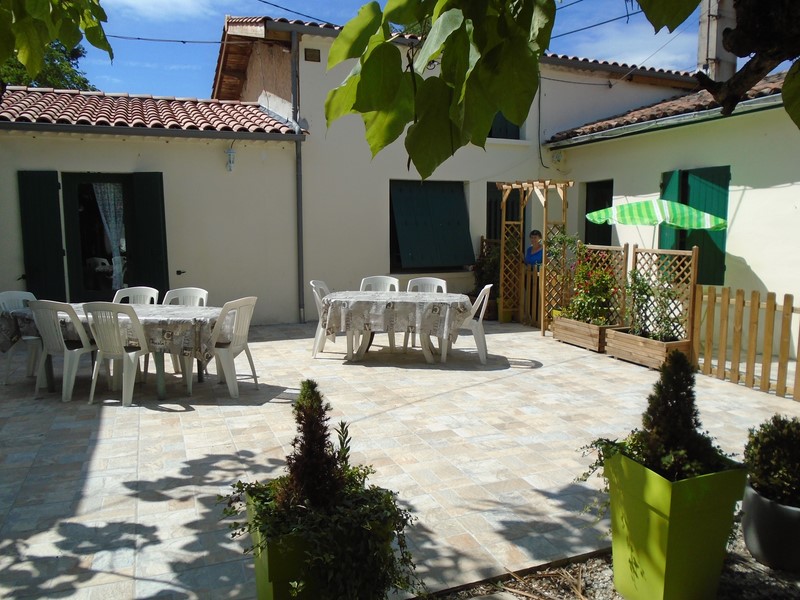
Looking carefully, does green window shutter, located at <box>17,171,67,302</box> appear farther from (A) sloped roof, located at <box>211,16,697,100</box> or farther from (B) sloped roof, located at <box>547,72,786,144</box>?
(B) sloped roof, located at <box>547,72,786,144</box>

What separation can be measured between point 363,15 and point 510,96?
0.98 ft

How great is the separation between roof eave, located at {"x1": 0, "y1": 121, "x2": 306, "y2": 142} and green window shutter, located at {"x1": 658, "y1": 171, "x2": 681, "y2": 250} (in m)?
5.76

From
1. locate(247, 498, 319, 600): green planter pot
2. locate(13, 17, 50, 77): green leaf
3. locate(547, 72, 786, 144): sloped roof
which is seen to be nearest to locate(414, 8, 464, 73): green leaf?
locate(13, 17, 50, 77): green leaf

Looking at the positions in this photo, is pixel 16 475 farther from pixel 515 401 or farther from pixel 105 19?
pixel 515 401

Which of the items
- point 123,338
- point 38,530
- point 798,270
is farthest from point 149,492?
point 798,270

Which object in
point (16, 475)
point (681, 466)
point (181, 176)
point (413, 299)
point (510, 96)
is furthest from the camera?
point (181, 176)

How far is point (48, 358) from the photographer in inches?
244

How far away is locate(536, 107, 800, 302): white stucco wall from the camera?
773 cm

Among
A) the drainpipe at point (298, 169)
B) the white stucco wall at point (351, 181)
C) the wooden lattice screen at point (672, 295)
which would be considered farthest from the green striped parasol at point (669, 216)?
the drainpipe at point (298, 169)

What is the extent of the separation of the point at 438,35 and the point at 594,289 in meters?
7.84

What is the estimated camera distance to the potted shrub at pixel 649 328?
7273 millimetres

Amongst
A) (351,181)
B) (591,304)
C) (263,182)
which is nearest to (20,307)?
(263,182)

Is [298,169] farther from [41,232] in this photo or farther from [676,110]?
[676,110]

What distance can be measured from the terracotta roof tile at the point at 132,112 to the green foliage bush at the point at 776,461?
8.34 meters
